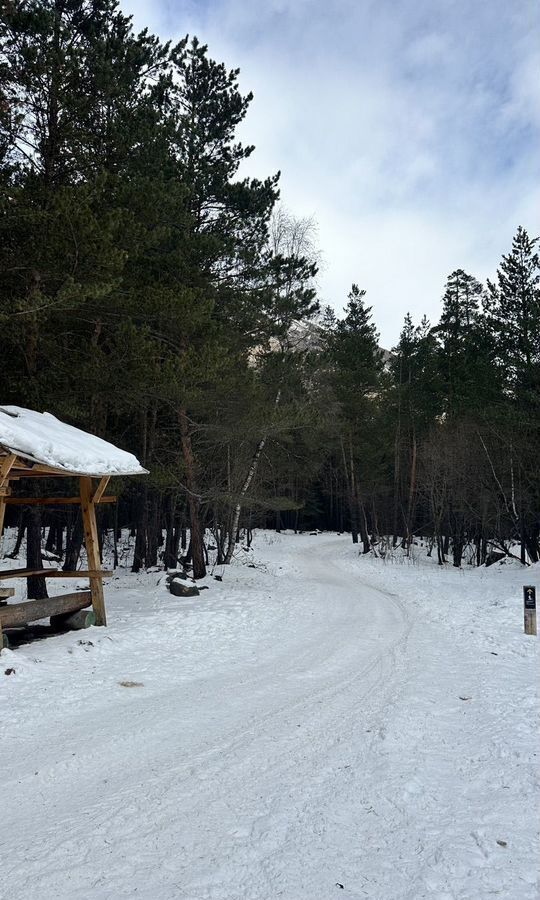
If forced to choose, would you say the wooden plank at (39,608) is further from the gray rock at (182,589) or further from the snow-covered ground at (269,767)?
the gray rock at (182,589)

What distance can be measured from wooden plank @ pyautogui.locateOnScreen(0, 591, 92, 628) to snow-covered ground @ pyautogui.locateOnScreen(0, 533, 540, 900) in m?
0.48

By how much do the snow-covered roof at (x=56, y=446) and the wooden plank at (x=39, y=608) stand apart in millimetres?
2284

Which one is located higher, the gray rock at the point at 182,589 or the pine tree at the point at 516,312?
the pine tree at the point at 516,312

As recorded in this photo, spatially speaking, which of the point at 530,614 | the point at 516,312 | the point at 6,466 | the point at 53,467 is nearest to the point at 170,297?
the point at 53,467

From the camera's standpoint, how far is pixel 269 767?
4445 mm

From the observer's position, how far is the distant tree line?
1030cm

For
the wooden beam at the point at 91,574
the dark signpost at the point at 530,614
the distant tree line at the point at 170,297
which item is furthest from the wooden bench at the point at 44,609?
the dark signpost at the point at 530,614

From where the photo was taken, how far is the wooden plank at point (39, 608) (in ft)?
26.2

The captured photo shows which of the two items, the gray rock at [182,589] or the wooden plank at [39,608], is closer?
the wooden plank at [39,608]

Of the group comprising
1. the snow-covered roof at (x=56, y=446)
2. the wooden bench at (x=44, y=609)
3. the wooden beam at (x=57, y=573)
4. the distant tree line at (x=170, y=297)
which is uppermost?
the distant tree line at (x=170, y=297)

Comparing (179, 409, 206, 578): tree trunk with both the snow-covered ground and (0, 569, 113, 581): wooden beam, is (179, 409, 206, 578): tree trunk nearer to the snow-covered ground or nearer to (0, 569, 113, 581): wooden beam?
(0, 569, 113, 581): wooden beam

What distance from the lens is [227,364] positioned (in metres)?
14.0

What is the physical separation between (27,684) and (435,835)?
531 centimetres

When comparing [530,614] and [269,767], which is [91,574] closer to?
[269,767]
